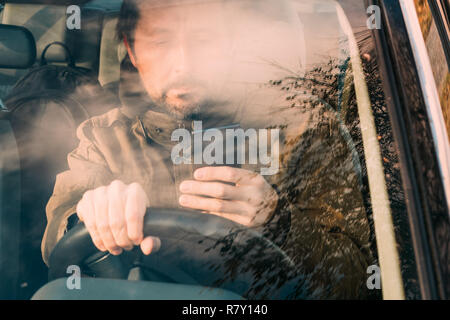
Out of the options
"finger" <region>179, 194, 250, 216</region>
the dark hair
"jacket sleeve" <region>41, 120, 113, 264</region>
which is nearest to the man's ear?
the dark hair

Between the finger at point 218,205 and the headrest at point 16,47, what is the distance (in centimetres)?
95

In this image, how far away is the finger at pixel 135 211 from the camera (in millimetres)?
1103

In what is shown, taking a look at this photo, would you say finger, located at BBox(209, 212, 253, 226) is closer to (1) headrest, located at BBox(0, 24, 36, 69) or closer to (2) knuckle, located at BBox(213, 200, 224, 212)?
(2) knuckle, located at BBox(213, 200, 224, 212)

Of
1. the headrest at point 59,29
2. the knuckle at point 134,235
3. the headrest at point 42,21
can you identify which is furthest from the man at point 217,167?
the headrest at point 42,21

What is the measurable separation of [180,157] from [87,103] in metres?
0.48

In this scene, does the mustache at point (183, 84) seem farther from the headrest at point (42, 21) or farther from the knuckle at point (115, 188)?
the headrest at point (42, 21)

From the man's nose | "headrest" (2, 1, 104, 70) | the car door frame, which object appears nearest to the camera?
the car door frame

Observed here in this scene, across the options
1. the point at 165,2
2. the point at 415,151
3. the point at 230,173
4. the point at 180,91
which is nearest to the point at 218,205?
the point at 230,173

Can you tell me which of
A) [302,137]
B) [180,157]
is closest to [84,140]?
[180,157]

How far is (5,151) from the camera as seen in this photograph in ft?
4.41

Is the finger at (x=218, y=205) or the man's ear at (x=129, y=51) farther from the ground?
the man's ear at (x=129, y=51)

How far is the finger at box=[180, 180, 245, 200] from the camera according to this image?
1160 millimetres
